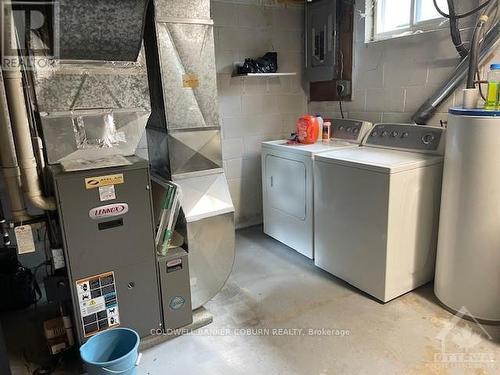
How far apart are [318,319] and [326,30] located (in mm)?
2481

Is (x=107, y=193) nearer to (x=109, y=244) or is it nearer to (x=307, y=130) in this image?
(x=109, y=244)

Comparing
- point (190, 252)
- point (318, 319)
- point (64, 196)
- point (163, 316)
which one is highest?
point (64, 196)

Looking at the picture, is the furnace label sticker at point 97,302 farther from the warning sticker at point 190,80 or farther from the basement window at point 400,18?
the basement window at point 400,18

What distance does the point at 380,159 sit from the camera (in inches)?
92.0

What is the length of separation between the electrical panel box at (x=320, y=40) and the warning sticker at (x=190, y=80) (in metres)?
1.70

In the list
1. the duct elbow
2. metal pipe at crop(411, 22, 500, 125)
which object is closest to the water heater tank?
metal pipe at crop(411, 22, 500, 125)

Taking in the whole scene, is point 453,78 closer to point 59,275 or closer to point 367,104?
point 367,104

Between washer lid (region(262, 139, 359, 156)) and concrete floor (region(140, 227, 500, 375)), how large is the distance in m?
0.96

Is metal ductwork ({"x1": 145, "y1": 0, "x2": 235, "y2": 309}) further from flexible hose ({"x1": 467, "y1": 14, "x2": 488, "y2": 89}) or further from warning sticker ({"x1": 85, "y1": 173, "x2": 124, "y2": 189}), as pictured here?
flexible hose ({"x1": 467, "y1": 14, "x2": 488, "y2": 89})

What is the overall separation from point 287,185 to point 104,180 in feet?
5.28

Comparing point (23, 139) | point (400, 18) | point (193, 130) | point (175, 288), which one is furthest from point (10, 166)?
point (400, 18)

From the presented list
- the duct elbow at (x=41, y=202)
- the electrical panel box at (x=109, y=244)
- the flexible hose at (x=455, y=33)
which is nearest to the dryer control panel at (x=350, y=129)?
the flexible hose at (x=455, y=33)

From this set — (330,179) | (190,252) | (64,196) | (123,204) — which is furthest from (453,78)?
(64,196)

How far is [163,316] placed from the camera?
2.04m
